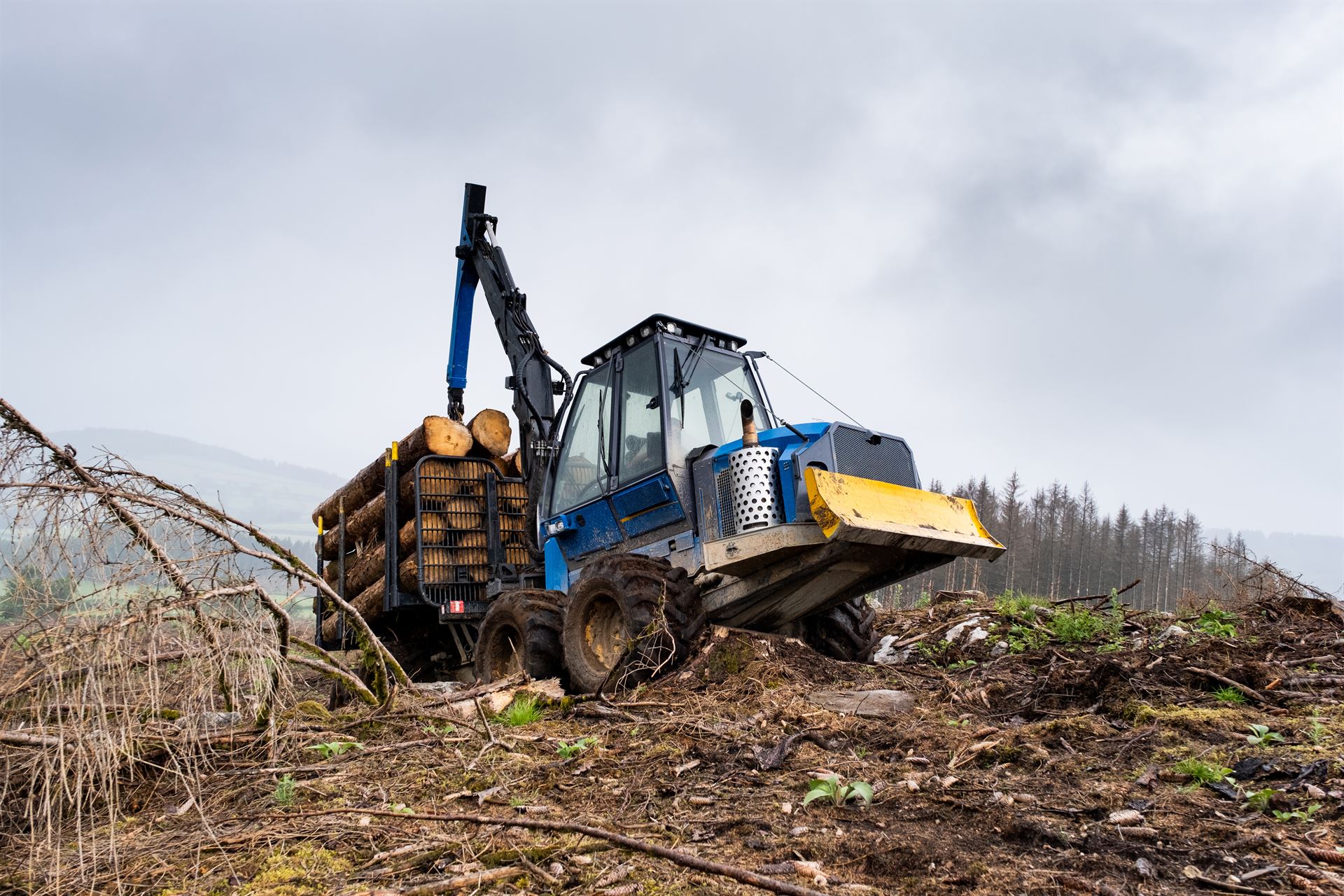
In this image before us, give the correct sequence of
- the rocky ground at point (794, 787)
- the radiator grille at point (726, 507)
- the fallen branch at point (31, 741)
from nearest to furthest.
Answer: the rocky ground at point (794, 787) → the fallen branch at point (31, 741) → the radiator grille at point (726, 507)

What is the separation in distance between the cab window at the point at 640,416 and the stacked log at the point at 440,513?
236 cm

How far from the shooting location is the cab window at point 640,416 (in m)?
6.94

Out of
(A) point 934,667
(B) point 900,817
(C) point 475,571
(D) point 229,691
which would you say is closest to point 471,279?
(C) point 475,571

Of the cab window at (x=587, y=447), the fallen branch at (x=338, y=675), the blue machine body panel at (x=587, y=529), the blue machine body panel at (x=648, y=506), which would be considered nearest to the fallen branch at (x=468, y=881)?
the fallen branch at (x=338, y=675)

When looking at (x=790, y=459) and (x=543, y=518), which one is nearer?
(x=790, y=459)

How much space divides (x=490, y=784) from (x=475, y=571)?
5.30 m

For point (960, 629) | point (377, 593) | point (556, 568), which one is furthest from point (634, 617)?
point (377, 593)

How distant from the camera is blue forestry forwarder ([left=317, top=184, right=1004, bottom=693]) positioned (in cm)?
614

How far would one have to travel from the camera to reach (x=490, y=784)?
13.7 feet

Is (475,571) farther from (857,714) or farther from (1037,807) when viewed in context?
(1037,807)

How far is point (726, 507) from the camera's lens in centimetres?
633

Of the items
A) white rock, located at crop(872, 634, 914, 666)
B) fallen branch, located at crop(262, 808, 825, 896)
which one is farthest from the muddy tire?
fallen branch, located at crop(262, 808, 825, 896)

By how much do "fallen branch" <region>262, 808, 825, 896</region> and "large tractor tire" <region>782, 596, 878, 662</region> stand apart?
4487 millimetres

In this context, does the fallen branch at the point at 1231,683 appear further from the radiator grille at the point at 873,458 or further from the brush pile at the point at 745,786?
the radiator grille at the point at 873,458
